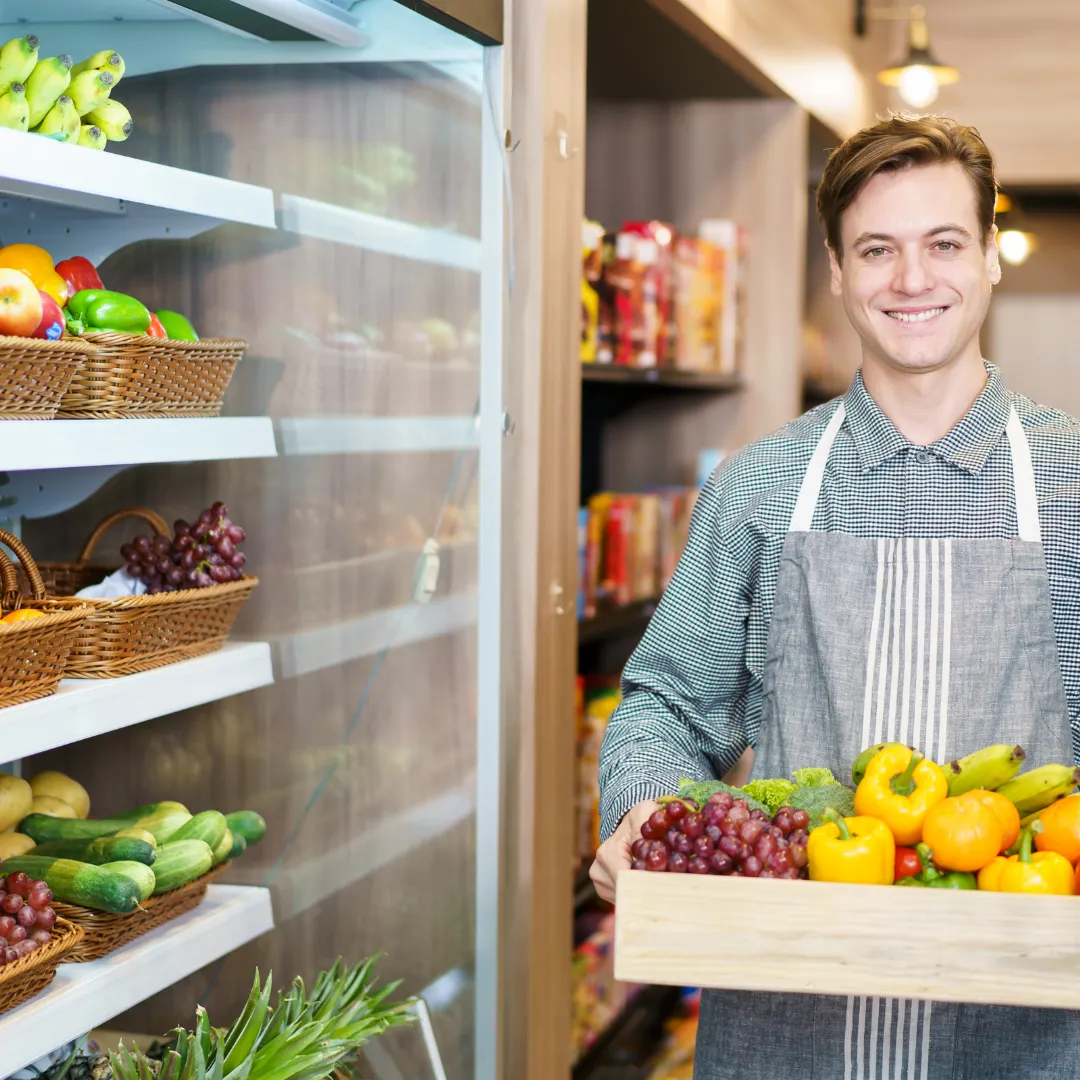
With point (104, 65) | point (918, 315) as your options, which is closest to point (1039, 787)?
point (918, 315)

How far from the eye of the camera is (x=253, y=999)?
1953 millimetres

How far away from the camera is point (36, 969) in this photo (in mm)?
1604

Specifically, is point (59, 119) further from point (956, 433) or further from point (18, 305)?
point (956, 433)

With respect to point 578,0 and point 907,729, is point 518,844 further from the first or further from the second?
point 578,0

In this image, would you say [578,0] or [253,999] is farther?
[578,0]

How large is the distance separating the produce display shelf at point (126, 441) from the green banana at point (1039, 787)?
3.62 feet

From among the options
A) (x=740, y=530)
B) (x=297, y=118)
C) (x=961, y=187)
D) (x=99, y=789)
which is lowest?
(x=99, y=789)

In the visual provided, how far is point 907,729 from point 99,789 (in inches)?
53.4

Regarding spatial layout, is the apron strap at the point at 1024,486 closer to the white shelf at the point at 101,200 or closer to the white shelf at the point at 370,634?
the white shelf at the point at 370,634

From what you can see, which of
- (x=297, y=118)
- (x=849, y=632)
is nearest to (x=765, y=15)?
(x=297, y=118)

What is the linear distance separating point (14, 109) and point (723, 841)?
117 centimetres

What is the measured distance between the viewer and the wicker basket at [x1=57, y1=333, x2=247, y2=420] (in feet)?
5.81

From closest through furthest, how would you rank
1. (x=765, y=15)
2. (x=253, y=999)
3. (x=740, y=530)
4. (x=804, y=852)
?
(x=804, y=852) < (x=740, y=530) < (x=253, y=999) < (x=765, y=15)

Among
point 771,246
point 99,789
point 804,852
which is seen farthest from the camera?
point 771,246
